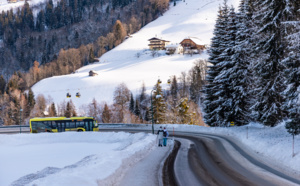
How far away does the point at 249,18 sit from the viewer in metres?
30.9

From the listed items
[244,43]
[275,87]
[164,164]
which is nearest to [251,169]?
[164,164]

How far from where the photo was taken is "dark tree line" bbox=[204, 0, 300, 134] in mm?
18391

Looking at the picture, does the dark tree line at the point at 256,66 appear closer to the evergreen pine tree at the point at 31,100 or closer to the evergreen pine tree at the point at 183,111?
the evergreen pine tree at the point at 183,111

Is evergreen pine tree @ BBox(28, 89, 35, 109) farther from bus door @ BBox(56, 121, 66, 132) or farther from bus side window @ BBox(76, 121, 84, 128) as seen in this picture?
bus side window @ BBox(76, 121, 84, 128)

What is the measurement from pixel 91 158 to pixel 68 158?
753cm

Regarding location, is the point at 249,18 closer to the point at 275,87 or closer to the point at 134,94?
the point at 275,87

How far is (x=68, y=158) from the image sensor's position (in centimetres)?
2328

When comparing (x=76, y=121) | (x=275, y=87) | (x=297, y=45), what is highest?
(x=297, y=45)

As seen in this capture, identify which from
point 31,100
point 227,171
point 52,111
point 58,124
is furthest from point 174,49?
point 227,171

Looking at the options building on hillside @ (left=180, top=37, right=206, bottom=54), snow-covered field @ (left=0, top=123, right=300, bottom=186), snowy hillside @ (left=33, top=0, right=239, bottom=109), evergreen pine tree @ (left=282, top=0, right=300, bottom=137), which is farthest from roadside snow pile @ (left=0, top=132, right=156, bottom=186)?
building on hillside @ (left=180, top=37, right=206, bottom=54)

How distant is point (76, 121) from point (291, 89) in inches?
1302

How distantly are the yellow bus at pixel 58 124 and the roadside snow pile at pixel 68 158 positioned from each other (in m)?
6.28

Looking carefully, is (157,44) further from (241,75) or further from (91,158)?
(91,158)

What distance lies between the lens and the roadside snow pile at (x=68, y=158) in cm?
1033
